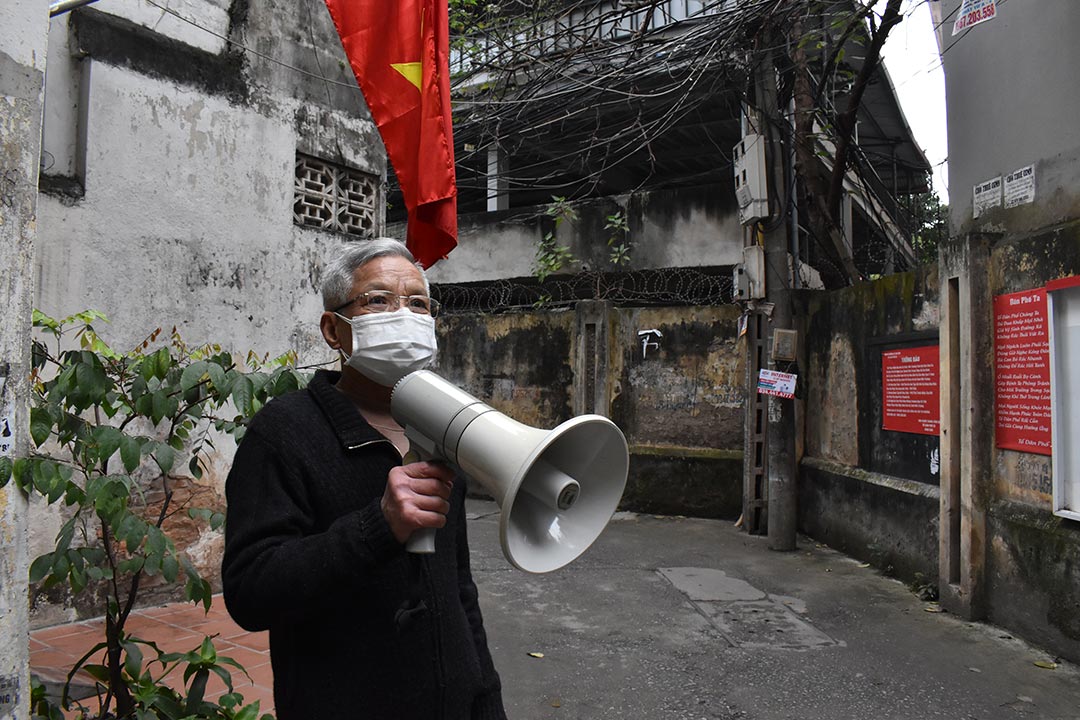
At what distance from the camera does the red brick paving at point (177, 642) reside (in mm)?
3213

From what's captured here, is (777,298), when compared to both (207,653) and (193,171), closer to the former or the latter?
(193,171)

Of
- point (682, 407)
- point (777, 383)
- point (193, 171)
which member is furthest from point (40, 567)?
point (682, 407)

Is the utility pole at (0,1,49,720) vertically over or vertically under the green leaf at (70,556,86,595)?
over

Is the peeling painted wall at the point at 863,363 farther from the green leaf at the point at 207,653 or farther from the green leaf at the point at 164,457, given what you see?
the green leaf at the point at 164,457

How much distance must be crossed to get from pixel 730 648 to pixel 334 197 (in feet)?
13.0

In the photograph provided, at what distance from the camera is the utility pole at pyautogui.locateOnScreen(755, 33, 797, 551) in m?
6.50

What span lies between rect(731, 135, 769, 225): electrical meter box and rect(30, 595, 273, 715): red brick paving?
17.2ft

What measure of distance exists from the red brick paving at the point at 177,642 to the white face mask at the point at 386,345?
2142 millimetres

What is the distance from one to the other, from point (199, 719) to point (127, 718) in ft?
0.70

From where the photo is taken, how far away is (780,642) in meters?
4.31

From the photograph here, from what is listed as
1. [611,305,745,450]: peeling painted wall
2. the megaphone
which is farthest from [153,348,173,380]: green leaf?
[611,305,745,450]: peeling painted wall

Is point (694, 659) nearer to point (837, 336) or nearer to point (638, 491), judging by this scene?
point (837, 336)

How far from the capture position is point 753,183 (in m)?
6.78

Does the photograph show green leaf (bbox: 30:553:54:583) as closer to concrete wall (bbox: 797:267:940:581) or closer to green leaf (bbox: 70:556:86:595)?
green leaf (bbox: 70:556:86:595)
